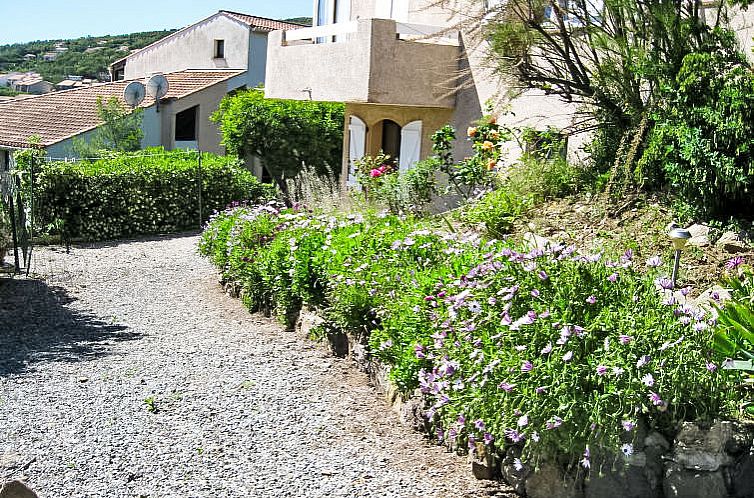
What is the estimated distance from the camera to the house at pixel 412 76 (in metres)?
13.5

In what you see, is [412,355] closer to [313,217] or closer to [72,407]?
[72,407]

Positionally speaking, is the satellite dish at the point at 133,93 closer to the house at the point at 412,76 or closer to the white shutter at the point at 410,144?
the house at the point at 412,76

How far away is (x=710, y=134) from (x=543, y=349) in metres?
4.17

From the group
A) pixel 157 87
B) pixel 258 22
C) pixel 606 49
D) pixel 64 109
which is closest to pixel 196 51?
pixel 258 22

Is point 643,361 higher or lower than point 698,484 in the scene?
higher

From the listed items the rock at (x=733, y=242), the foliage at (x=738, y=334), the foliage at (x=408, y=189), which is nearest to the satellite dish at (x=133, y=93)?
the foliage at (x=408, y=189)

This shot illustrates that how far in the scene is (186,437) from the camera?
6.21m

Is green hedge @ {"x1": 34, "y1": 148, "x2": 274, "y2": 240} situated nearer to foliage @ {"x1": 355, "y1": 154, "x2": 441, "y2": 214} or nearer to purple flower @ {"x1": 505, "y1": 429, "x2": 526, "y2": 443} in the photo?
foliage @ {"x1": 355, "y1": 154, "x2": 441, "y2": 214}

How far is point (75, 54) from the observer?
224 ft

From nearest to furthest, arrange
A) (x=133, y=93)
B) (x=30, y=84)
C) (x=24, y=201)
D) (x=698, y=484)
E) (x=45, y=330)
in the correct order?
(x=698, y=484), (x=45, y=330), (x=24, y=201), (x=133, y=93), (x=30, y=84)

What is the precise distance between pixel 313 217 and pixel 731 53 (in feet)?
15.6

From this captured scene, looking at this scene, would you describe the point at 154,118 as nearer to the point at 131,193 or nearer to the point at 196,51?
the point at 196,51

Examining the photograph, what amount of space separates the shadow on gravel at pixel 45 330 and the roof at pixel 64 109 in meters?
17.7

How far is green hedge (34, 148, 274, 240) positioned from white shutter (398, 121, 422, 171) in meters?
3.60
